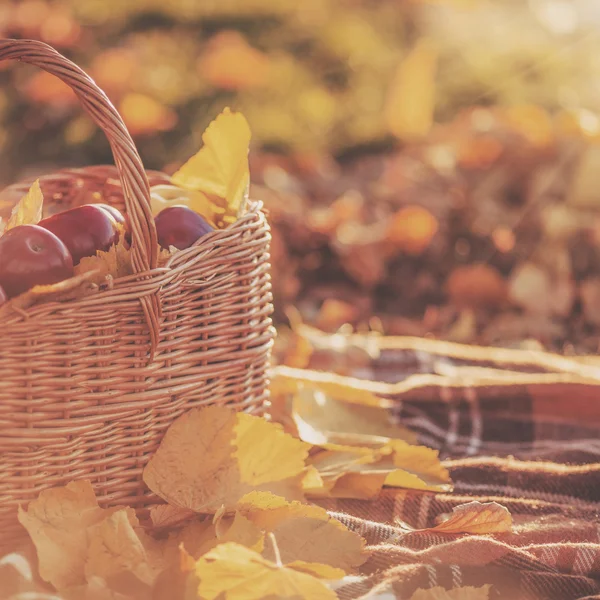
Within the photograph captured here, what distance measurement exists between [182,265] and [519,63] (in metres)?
3.07

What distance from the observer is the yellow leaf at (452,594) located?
0.88 m

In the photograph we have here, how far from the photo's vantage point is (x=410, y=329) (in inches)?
89.2

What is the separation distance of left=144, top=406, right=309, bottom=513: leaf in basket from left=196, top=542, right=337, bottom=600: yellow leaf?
0.16m

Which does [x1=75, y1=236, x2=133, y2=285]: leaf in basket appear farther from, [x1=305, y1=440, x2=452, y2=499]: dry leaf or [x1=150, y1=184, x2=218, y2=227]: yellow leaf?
[x1=305, y1=440, x2=452, y2=499]: dry leaf

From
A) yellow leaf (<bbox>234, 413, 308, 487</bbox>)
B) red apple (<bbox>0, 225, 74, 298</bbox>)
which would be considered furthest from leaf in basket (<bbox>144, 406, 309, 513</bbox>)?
Answer: red apple (<bbox>0, 225, 74, 298</bbox>)

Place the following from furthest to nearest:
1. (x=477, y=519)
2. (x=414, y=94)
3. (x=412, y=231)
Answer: (x=414, y=94), (x=412, y=231), (x=477, y=519)

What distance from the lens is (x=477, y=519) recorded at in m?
1.04

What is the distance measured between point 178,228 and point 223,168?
123 mm

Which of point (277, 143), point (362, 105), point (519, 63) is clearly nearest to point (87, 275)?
point (277, 143)

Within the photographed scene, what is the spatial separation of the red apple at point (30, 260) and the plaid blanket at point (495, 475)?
442 mm

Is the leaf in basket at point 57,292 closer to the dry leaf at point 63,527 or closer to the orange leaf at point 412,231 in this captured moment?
the dry leaf at point 63,527

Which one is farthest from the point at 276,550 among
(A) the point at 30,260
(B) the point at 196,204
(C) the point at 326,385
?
(C) the point at 326,385

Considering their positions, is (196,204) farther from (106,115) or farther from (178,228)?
(106,115)

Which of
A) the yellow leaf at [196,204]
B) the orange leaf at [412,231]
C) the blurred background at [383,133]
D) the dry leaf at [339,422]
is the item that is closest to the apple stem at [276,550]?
the dry leaf at [339,422]
